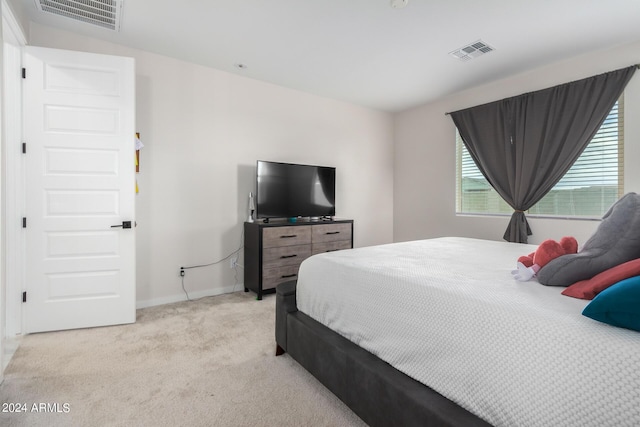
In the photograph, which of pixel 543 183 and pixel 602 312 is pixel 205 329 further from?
pixel 543 183

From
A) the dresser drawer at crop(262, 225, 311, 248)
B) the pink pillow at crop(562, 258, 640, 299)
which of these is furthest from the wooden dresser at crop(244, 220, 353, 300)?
the pink pillow at crop(562, 258, 640, 299)

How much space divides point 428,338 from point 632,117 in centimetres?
329

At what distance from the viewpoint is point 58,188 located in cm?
253

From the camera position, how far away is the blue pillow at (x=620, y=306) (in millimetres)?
833

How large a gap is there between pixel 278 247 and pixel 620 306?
2988 millimetres

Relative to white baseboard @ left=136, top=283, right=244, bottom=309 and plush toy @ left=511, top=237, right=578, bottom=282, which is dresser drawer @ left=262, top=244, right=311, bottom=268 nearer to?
white baseboard @ left=136, top=283, right=244, bottom=309

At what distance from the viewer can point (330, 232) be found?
3969mm

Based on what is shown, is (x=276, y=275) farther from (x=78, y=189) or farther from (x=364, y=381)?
(x=364, y=381)

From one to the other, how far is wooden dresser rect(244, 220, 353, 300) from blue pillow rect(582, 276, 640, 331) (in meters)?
2.89

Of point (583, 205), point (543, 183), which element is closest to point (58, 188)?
point (543, 183)

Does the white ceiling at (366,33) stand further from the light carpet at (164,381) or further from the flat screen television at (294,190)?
the light carpet at (164,381)

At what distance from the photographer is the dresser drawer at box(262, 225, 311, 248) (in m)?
3.44

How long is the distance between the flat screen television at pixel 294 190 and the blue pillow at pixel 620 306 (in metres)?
3.19

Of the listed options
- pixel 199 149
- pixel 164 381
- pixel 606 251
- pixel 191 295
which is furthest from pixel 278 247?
pixel 606 251
